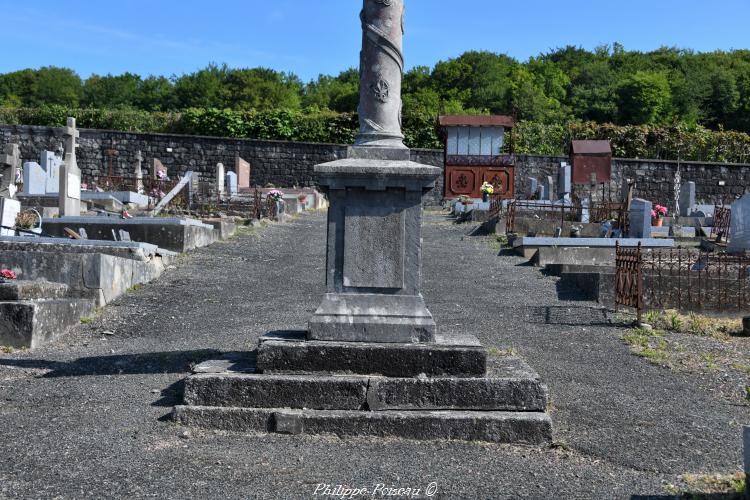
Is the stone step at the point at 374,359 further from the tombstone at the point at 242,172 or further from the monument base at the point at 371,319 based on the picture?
the tombstone at the point at 242,172

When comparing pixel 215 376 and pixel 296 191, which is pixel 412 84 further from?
pixel 215 376

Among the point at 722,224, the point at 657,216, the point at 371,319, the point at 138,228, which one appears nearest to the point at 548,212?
the point at 657,216

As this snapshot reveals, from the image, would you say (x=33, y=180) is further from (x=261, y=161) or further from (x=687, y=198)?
→ (x=687, y=198)

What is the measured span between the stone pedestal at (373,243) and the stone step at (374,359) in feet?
1.06

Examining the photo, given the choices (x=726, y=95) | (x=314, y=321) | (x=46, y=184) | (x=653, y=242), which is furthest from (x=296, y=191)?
(x=726, y=95)

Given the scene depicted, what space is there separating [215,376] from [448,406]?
4.65 feet

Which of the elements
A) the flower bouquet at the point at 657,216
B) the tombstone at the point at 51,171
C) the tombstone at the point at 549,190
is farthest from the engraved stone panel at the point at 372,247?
the tombstone at the point at 549,190

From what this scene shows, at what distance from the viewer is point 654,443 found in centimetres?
508

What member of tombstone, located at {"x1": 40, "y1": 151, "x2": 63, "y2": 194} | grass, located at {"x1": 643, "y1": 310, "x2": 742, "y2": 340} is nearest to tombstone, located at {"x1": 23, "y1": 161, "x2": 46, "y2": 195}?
tombstone, located at {"x1": 40, "y1": 151, "x2": 63, "y2": 194}

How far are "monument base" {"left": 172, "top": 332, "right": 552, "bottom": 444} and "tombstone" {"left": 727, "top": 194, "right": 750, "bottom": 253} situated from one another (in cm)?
905

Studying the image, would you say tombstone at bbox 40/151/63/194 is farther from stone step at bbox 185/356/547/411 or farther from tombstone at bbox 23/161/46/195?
stone step at bbox 185/356/547/411

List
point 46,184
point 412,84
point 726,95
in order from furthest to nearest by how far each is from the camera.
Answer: point 412,84 < point 726,95 < point 46,184

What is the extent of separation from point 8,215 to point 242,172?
2035cm

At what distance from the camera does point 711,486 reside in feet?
13.9
